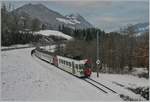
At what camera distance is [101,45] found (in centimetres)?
5769

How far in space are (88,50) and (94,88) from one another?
1242 inches

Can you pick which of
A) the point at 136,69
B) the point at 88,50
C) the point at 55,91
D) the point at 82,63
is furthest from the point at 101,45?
the point at 55,91

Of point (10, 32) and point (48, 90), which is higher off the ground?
point (10, 32)

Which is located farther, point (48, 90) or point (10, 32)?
point (10, 32)

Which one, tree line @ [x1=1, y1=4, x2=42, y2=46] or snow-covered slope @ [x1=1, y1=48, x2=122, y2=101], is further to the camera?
tree line @ [x1=1, y1=4, x2=42, y2=46]

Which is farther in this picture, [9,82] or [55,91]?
[9,82]

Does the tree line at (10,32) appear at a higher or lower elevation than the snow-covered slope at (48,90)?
higher

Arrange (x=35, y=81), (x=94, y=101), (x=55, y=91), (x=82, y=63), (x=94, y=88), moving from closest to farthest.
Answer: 1. (x=94, y=101)
2. (x=55, y=91)
3. (x=94, y=88)
4. (x=35, y=81)
5. (x=82, y=63)

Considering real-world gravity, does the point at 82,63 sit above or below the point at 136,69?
above

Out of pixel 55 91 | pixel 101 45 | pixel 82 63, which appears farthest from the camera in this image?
pixel 101 45

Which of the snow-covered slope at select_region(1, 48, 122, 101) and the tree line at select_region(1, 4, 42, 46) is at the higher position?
the tree line at select_region(1, 4, 42, 46)

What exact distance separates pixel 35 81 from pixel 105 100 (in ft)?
29.7

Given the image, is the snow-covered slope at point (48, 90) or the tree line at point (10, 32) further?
the tree line at point (10, 32)

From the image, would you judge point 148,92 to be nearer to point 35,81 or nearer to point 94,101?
point 94,101
